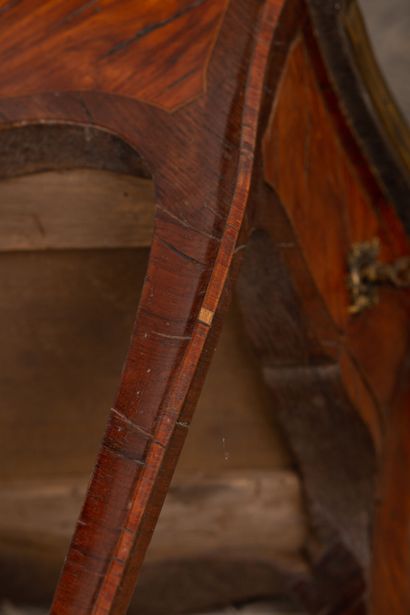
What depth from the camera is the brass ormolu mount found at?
1294mm

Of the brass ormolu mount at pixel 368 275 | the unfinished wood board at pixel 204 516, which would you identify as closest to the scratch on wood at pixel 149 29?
the brass ormolu mount at pixel 368 275

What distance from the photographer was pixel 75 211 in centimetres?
112

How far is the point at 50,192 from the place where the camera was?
1102mm

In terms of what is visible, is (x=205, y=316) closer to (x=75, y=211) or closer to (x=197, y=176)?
(x=197, y=176)

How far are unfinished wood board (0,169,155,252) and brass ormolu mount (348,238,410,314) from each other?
283 mm

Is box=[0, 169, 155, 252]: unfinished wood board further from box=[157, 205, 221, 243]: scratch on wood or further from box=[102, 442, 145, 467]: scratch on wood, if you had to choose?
box=[102, 442, 145, 467]: scratch on wood

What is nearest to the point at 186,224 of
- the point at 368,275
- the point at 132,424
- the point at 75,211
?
the point at 132,424

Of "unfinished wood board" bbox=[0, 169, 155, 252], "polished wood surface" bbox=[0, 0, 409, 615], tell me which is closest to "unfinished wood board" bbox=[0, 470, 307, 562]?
"polished wood surface" bbox=[0, 0, 409, 615]

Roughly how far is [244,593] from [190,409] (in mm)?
905

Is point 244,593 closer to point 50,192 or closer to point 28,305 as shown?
point 28,305

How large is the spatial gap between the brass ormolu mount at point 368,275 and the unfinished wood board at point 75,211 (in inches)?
11.1

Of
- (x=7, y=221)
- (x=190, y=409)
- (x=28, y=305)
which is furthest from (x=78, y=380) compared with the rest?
(x=190, y=409)

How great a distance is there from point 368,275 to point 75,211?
394mm

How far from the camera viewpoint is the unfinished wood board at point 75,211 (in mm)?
1084
